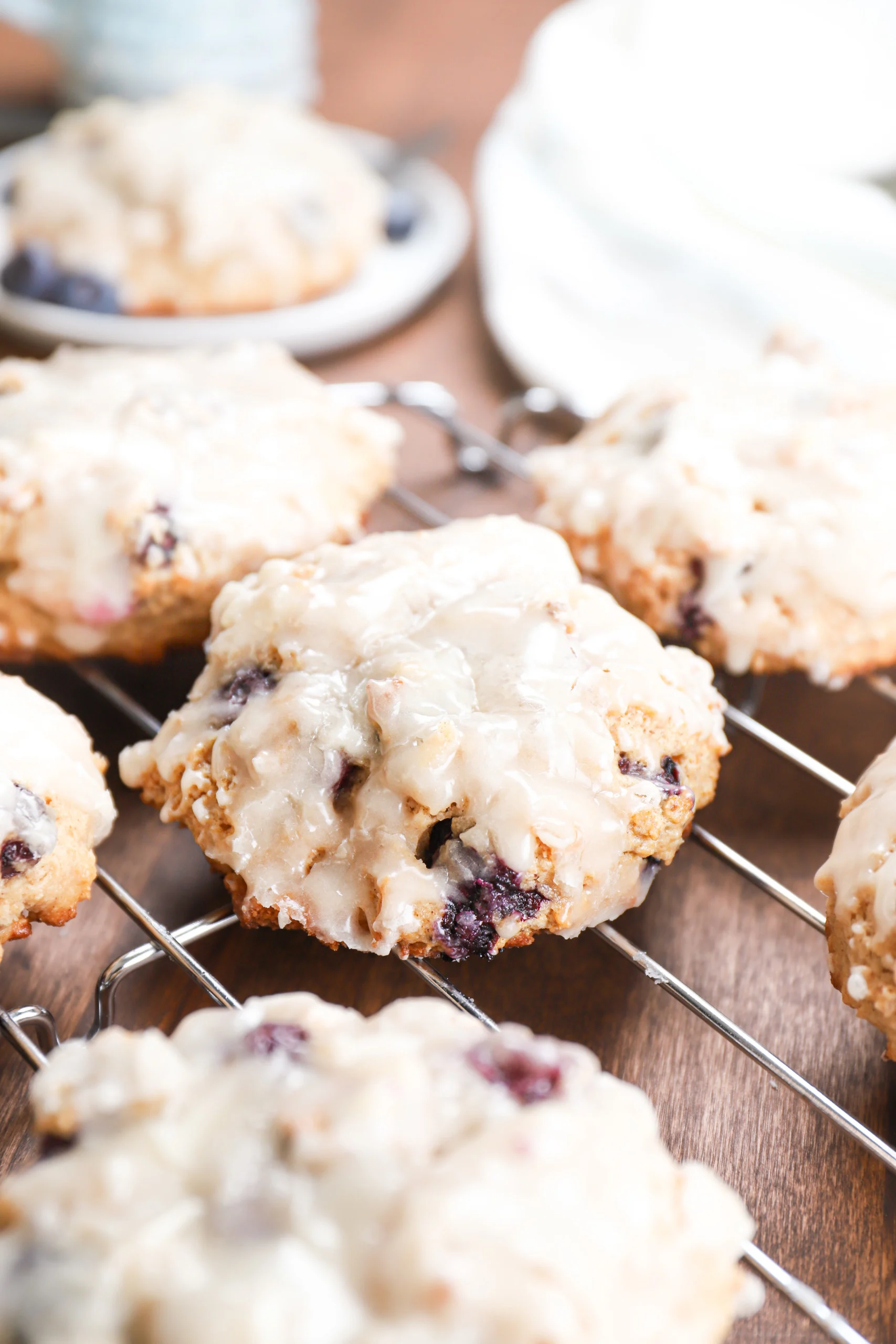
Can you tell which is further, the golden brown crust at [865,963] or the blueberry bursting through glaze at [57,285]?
the blueberry bursting through glaze at [57,285]

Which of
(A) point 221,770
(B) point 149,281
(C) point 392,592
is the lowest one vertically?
(B) point 149,281

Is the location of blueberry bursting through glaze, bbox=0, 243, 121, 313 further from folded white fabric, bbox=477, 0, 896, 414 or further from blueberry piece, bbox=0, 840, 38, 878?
blueberry piece, bbox=0, 840, 38, 878

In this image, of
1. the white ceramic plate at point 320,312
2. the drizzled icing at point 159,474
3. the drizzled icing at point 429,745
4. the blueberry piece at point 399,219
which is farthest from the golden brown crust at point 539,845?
the blueberry piece at point 399,219

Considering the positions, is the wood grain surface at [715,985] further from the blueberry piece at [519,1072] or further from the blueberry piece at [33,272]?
the blueberry piece at [33,272]

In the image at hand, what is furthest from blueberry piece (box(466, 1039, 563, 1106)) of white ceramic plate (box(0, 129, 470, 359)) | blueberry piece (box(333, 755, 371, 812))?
white ceramic plate (box(0, 129, 470, 359))

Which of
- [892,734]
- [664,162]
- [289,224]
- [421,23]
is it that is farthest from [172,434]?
[421,23]

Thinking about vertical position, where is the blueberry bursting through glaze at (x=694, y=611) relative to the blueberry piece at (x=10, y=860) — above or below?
above

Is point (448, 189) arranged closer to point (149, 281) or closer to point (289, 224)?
point (289, 224)
